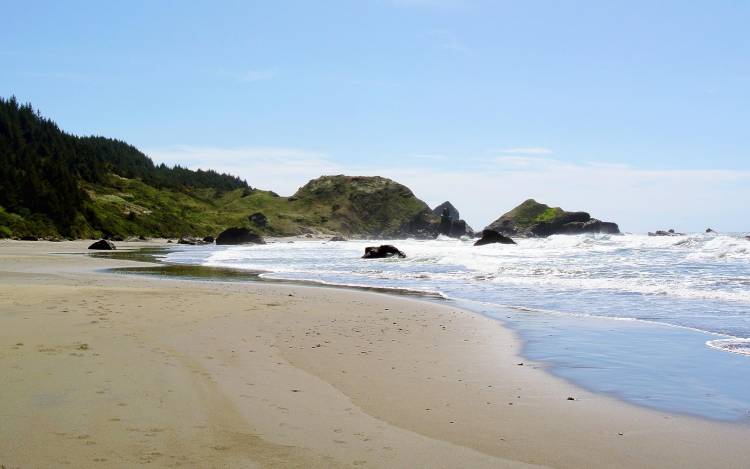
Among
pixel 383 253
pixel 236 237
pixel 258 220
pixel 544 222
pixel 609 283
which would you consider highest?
pixel 544 222

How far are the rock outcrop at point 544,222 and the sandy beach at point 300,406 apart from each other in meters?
144

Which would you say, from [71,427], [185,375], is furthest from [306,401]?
[71,427]

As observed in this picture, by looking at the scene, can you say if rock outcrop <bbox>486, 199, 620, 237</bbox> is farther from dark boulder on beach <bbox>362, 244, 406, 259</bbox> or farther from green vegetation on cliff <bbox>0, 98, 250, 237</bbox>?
dark boulder on beach <bbox>362, 244, 406, 259</bbox>

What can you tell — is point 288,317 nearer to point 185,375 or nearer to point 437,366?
point 437,366

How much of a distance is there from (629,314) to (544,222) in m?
148

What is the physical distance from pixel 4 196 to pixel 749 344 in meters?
92.9

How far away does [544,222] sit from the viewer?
157 m

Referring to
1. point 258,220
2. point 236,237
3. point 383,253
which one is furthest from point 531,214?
point 383,253

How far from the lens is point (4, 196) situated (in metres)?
81.8

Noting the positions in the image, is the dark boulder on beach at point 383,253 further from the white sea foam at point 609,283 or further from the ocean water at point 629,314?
the ocean water at point 629,314

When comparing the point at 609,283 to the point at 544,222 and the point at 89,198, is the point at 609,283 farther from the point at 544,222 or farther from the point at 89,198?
the point at 544,222

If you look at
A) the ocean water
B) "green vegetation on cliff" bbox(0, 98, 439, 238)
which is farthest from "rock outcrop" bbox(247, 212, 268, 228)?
the ocean water

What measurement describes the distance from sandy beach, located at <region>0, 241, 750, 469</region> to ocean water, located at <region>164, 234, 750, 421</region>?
33.7 inches

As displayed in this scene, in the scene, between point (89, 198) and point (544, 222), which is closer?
point (89, 198)
